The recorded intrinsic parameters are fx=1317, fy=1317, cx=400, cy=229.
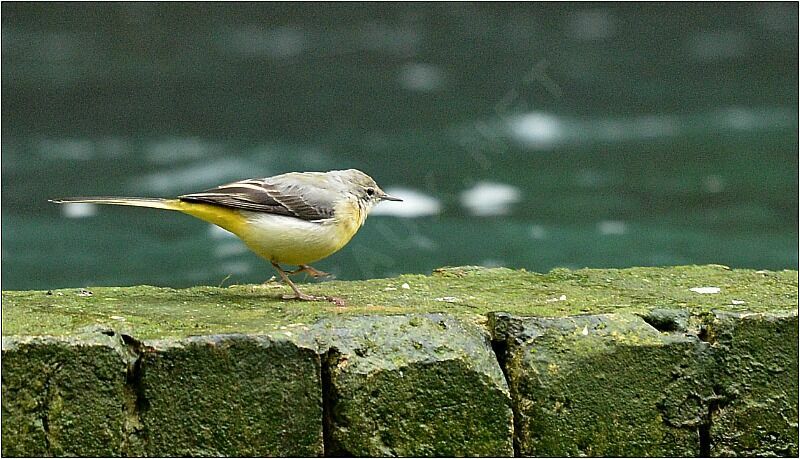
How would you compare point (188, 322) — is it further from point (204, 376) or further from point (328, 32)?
point (328, 32)

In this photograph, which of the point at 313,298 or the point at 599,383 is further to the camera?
the point at 313,298

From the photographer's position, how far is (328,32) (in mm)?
18609

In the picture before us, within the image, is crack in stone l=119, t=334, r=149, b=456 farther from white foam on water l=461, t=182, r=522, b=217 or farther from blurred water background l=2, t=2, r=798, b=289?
white foam on water l=461, t=182, r=522, b=217

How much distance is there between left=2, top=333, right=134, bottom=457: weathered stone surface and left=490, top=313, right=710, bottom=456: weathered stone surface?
1.59 metres

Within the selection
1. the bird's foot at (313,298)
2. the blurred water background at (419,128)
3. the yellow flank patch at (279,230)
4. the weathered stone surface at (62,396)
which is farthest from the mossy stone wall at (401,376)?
the blurred water background at (419,128)

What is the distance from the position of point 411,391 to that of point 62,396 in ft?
4.34

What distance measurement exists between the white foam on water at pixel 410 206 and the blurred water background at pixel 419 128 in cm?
3

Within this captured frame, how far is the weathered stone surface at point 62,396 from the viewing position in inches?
190

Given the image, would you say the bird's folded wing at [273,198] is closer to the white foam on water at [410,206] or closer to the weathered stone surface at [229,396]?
the weathered stone surface at [229,396]

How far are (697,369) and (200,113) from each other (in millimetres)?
10376

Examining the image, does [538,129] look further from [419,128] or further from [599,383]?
[599,383]

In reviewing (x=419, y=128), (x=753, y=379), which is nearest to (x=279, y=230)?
(x=753, y=379)

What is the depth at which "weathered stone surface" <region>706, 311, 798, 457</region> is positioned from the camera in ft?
18.1

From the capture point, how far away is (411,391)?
5.15 metres
